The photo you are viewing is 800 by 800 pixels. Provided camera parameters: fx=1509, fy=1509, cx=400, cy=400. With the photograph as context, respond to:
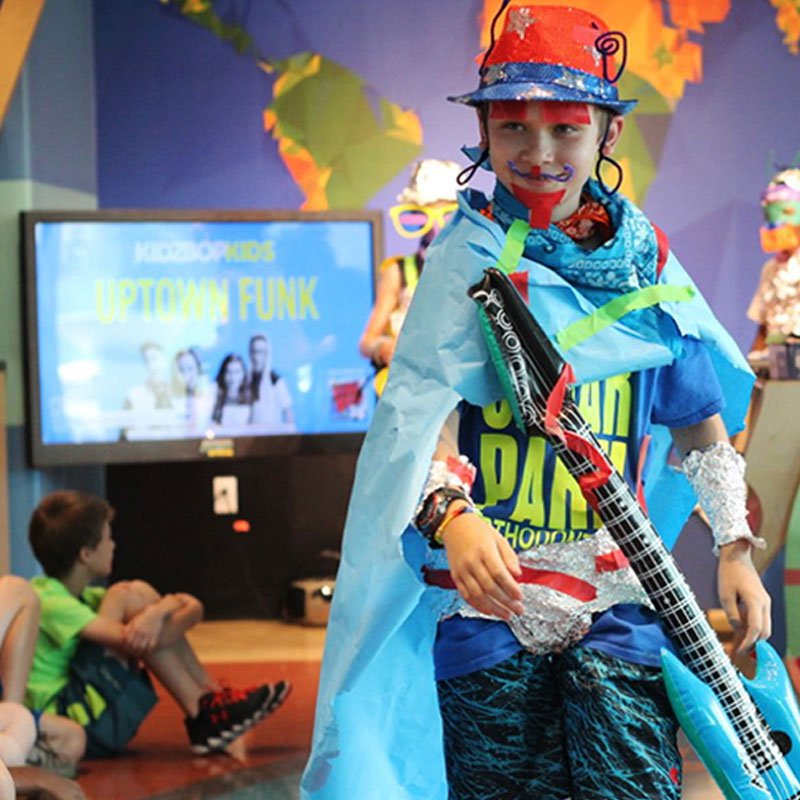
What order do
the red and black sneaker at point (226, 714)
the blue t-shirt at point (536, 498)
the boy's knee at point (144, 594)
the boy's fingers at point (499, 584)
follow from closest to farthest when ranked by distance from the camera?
the boy's fingers at point (499, 584) → the blue t-shirt at point (536, 498) → the red and black sneaker at point (226, 714) → the boy's knee at point (144, 594)

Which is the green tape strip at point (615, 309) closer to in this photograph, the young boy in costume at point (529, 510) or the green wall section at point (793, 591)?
the young boy in costume at point (529, 510)

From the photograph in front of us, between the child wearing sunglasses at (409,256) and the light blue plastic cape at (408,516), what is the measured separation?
10.3ft

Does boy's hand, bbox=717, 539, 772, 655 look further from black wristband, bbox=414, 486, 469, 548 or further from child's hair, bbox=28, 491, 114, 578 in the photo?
child's hair, bbox=28, 491, 114, 578

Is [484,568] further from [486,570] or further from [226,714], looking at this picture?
[226,714]

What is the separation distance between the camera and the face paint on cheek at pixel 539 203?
1932mm

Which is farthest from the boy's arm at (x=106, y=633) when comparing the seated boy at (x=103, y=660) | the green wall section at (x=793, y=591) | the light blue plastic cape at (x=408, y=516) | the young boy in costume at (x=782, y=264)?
the light blue plastic cape at (x=408, y=516)

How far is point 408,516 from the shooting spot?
1796mm

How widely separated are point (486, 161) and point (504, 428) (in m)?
0.38

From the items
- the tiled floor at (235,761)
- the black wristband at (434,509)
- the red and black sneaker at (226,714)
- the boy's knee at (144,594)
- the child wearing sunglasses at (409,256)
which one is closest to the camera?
the black wristband at (434,509)

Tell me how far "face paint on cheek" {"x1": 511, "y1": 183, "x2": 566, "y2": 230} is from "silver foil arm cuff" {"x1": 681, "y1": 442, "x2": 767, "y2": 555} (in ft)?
1.22

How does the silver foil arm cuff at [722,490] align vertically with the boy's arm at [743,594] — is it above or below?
above

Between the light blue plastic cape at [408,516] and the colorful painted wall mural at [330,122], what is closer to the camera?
the light blue plastic cape at [408,516]

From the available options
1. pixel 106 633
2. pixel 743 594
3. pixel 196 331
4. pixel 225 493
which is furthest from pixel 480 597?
pixel 225 493

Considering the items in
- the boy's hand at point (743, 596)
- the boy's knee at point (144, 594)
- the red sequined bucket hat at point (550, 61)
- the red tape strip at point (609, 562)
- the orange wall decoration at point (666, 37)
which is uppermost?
the orange wall decoration at point (666, 37)
